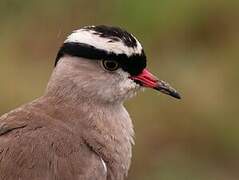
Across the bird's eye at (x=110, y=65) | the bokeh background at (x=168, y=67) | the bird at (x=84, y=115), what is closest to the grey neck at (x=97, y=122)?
the bird at (x=84, y=115)

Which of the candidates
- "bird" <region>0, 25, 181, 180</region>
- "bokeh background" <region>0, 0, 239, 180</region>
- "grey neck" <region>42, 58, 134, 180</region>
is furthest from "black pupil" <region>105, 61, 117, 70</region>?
"bokeh background" <region>0, 0, 239, 180</region>

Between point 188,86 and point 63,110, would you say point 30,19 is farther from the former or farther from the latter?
point 63,110

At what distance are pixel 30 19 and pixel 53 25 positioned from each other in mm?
228

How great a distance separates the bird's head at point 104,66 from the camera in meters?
6.01

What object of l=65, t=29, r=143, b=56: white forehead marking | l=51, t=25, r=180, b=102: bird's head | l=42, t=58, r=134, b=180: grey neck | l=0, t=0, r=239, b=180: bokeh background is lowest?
l=0, t=0, r=239, b=180: bokeh background

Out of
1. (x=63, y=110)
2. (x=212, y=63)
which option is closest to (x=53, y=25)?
(x=212, y=63)

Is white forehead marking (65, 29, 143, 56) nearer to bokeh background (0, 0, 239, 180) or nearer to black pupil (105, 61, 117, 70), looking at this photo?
black pupil (105, 61, 117, 70)

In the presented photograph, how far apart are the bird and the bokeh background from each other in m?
1.82

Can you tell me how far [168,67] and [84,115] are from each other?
10.2ft

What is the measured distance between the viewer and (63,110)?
6.07 m

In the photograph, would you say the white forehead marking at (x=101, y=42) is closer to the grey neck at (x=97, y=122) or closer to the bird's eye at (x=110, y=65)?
the bird's eye at (x=110, y=65)

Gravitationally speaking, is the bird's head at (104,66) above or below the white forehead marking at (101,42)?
below

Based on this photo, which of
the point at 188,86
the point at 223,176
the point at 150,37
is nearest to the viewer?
the point at 223,176

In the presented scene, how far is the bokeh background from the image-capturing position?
8328 millimetres
